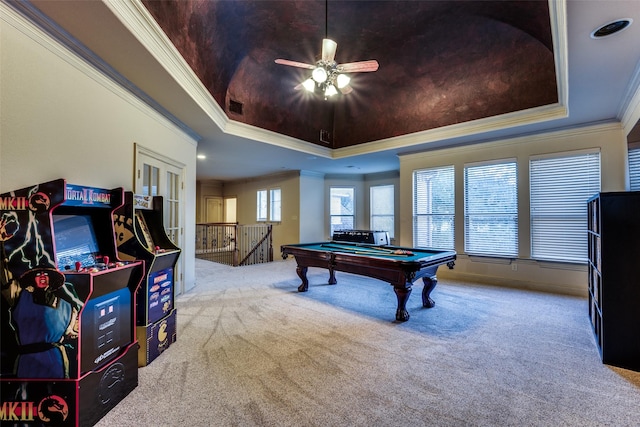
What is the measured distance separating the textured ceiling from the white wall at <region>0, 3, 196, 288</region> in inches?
36.2

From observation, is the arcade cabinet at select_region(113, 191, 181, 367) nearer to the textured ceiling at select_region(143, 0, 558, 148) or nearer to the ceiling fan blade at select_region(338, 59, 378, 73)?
the textured ceiling at select_region(143, 0, 558, 148)

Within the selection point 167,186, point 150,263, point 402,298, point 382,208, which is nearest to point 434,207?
point 382,208

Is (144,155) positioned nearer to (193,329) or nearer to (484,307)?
(193,329)

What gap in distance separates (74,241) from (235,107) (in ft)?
11.5

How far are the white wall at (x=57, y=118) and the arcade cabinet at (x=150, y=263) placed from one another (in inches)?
19.8

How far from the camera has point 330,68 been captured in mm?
3350

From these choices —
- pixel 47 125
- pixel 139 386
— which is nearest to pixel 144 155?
pixel 47 125

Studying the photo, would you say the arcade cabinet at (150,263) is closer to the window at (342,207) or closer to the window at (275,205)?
the window at (275,205)

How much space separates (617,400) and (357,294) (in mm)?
2924

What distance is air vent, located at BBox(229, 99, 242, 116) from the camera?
4.79 metres

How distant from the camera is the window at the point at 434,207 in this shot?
18.8ft

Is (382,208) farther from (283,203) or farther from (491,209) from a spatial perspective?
(491,209)

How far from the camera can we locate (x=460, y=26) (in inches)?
165

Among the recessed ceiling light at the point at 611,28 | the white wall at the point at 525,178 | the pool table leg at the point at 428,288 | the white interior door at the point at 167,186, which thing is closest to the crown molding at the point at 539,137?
the white wall at the point at 525,178
